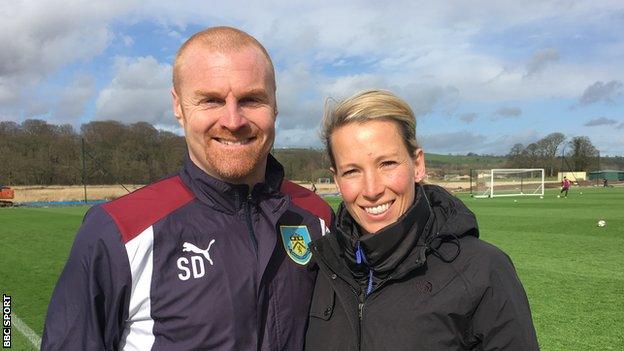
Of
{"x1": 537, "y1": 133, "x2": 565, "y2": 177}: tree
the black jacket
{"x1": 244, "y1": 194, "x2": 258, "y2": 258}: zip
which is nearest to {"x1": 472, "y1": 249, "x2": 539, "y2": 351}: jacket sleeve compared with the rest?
the black jacket

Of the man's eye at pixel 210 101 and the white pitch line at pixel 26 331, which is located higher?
the man's eye at pixel 210 101

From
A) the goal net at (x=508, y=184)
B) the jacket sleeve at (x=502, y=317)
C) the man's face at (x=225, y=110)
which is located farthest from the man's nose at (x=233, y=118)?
the goal net at (x=508, y=184)

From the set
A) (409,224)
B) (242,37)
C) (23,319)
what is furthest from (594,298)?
(23,319)

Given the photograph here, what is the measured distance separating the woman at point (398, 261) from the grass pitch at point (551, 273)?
4.49 metres

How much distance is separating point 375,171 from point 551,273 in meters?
9.20

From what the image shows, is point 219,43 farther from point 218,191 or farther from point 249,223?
point 249,223

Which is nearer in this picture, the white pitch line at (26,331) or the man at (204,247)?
the man at (204,247)

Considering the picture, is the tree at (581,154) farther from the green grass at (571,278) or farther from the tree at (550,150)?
the green grass at (571,278)

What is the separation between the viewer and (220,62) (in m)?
2.08

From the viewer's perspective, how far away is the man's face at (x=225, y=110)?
2.08 metres

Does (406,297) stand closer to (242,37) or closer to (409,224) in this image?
(409,224)

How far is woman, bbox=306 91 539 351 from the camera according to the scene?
1.89m

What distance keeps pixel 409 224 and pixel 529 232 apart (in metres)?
16.8

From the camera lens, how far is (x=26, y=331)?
6426 millimetres
